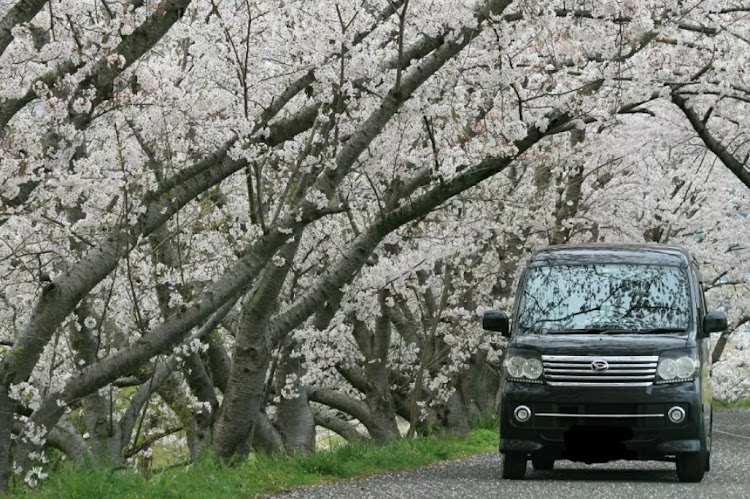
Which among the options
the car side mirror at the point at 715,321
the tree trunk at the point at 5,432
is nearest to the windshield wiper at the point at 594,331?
the car side mirror at the point at 715,321

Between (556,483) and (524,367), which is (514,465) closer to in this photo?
(556,483)

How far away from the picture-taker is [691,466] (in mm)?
10344

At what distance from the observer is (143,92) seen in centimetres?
1112

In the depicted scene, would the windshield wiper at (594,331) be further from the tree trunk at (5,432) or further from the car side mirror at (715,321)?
the tree trunk at (5,432)

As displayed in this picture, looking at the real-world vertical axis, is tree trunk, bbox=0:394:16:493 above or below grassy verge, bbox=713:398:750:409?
below

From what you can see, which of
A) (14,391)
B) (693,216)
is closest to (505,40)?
(14,391)

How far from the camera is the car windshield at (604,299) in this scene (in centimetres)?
1062

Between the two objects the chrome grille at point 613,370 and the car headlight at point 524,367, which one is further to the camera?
the car headlight at point 524,367

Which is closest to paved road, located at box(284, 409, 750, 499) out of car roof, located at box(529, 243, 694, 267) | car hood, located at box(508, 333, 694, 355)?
car hood, located at box(508, 333, 694, 355)

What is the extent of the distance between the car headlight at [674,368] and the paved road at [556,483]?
2.92 feet

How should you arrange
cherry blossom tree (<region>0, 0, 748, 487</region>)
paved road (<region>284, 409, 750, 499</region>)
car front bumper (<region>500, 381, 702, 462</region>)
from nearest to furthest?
paved road (<region>284, 409, 750, 499</region>)
car front bumper (<region>500, 381, 702, 462</region>)
cherry blossom tree (<region>0, 0, 748, 487</region>)

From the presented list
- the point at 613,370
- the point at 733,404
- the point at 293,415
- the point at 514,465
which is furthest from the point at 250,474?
the point at 733,404

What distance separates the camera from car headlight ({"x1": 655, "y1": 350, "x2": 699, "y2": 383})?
10.0 metres

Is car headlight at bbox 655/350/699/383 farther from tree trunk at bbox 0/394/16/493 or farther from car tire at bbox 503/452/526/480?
tree trunk at bbox 0/394/16/493
